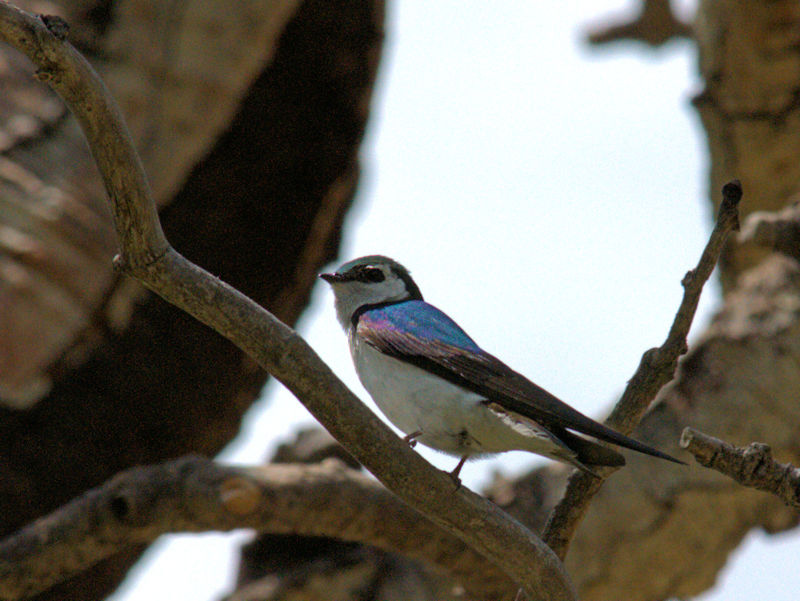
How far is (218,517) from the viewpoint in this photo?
3984mm

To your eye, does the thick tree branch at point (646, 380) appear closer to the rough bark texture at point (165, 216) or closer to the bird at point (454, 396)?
the bird at point (454, 396)

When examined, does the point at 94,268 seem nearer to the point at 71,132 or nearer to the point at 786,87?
the point at 71,132

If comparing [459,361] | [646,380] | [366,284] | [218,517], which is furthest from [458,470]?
[218,517]

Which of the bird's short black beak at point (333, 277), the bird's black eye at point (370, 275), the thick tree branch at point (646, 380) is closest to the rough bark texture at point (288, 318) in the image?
the bird's black eye at point (370, 275)

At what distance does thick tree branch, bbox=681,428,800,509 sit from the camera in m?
2.31

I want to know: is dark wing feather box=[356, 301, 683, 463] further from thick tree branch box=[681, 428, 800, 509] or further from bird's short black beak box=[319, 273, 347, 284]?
bird's short black beak box=[319, 273, 347, 284]

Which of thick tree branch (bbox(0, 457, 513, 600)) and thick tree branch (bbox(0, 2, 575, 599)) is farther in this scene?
thick tree branch (bbox(0, 457, 513, 600))

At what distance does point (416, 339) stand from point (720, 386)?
88.9 inches

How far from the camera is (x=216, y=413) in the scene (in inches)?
219

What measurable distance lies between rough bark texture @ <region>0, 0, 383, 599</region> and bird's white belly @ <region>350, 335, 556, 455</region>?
223 centimetres

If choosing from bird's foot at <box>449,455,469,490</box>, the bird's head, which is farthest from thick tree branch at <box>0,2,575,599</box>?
the bird's head

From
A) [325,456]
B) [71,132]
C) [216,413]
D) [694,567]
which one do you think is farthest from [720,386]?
[71,132]

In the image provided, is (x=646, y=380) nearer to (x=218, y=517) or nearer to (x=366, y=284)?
(x=366, y=284)

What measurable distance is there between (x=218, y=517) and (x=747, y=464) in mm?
2315
